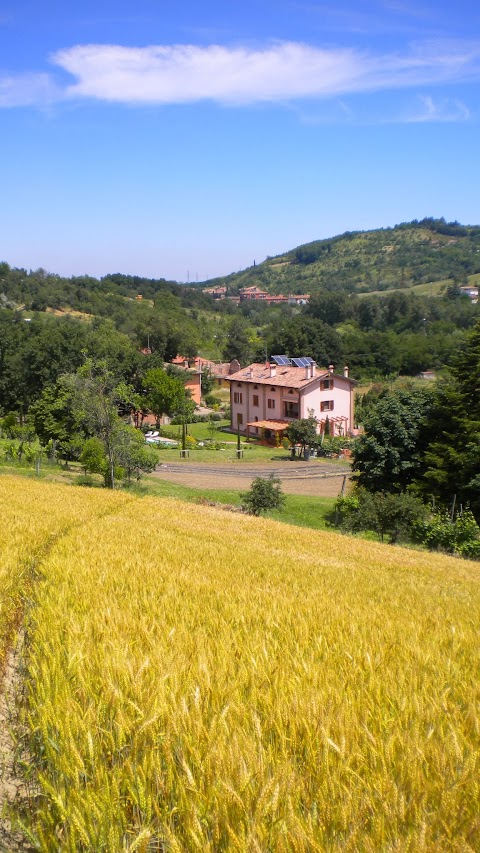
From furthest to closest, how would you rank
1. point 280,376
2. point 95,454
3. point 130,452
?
point 280,376
point 130,452
point 95,454

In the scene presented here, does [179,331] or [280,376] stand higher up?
[179,331]

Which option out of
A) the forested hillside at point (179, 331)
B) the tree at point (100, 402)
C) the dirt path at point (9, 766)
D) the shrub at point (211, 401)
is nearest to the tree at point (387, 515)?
the tree at point (100, 402)

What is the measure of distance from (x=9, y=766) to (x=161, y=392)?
240 feet

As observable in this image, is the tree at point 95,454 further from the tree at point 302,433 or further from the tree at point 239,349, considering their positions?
the tree at point 239,349

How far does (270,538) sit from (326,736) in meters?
14.6

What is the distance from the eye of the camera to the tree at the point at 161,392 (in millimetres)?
77562

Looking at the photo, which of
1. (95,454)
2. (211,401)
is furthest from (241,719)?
(211,401)

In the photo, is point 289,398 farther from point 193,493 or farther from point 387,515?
point 387,515

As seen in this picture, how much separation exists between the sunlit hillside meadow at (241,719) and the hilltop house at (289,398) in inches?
2409

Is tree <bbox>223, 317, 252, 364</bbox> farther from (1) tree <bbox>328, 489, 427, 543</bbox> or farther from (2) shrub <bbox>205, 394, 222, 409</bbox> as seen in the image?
(1) tree <bbox>328, 489, 427, 543</bbox>

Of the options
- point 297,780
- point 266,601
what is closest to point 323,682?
point 297,780

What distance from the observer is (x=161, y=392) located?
3054 inches

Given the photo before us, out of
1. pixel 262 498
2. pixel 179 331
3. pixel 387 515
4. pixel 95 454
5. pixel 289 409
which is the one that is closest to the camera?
pixel 387 515

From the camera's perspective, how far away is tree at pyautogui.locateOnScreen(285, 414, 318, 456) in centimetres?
6278
